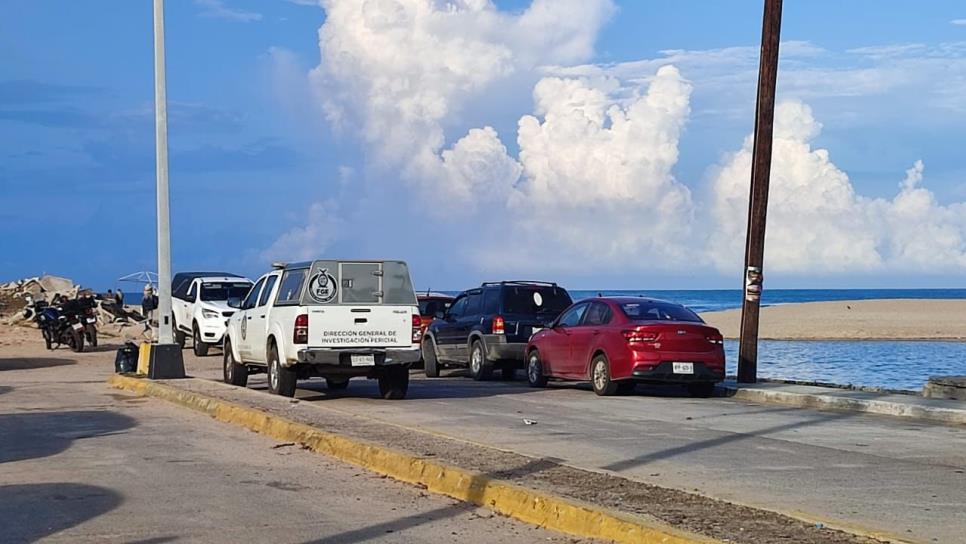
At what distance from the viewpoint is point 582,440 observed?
13094mm

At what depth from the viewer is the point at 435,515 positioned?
8.90 metres

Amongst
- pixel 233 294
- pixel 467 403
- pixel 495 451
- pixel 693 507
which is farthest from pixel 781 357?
pixel 693 507

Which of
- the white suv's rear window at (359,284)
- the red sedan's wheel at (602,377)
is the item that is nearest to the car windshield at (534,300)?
the red sedan's wheel at (602,377)

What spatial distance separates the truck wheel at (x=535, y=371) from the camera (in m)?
21.5

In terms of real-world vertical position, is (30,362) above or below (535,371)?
below

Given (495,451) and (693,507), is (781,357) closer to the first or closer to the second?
(495,451)

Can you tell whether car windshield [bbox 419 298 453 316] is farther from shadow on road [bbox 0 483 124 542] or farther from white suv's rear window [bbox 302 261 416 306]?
shadow on road [bbox 0 483 124 542]

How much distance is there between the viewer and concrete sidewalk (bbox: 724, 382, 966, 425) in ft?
51.4

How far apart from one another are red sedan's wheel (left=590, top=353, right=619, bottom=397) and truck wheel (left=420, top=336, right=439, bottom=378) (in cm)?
624

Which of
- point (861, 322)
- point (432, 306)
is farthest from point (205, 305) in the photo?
point (861, 322)

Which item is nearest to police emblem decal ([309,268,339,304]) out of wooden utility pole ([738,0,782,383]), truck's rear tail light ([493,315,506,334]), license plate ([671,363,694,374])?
license plate ([671,363,694,374])

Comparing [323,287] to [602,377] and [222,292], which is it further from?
[222,292]

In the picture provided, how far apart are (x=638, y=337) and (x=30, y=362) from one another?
16.6m

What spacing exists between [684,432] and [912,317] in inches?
1984
